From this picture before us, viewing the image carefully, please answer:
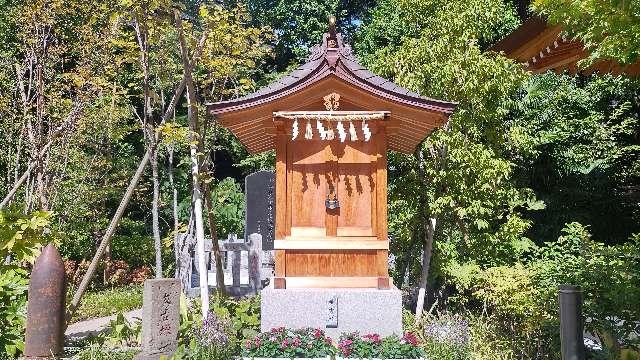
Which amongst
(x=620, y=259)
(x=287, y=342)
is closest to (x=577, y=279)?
(x=620, y=259)

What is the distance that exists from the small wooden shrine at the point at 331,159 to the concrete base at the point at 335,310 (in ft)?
0.78

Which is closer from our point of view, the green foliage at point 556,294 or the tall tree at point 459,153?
the green foliage at point 556,294

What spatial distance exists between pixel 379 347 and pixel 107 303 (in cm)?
957

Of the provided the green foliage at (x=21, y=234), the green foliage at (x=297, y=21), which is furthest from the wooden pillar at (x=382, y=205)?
the green foliage at (x=297, y=21)

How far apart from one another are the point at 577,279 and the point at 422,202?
372 cm

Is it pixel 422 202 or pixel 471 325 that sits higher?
pixel 422 202

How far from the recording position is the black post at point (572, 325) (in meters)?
3.25

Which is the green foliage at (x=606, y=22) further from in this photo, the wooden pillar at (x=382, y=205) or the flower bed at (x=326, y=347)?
the flower bed at (x=326, y=347)

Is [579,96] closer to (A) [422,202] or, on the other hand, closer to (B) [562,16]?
(A) [422,202]

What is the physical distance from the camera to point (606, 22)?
5125mm

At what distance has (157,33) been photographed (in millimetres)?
8977

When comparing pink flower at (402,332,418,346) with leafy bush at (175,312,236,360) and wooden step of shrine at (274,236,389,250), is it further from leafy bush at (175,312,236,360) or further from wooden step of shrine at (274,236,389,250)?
leafy bush at (175,312,236,360)

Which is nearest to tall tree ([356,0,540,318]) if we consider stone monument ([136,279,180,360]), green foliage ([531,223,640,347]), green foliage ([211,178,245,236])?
green foliage ([531,223,640,347])

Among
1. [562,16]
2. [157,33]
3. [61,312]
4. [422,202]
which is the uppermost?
[157,33]
